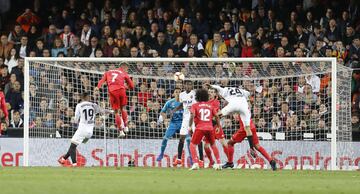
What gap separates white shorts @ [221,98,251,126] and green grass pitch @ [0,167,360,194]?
220 centimetres

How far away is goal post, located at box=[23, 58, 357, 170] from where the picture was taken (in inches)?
1012

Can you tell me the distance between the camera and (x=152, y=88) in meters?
27.1

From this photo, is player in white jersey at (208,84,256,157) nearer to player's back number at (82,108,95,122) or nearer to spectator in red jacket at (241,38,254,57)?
player's back number at (82,108,95,122)

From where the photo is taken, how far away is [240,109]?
2302 centimetres

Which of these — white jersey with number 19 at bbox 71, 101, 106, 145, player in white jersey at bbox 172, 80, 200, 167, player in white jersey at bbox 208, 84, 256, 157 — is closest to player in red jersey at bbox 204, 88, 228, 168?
player in white jersey at bbox 208, 84, 256, 157

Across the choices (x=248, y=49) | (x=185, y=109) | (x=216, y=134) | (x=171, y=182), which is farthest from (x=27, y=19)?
(x=171, y=182)

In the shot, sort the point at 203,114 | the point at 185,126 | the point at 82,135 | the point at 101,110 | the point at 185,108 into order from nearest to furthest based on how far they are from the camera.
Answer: the point at 203,114
the point at 82,135
the point at 101,110
the point at 185,126
the point at 185,108

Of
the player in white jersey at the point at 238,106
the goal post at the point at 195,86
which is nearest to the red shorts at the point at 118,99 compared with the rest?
the goal post at the point at 195,86

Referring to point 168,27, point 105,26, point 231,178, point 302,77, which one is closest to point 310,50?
point 302,77

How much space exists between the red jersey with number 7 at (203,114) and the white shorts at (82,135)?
11.6 ft

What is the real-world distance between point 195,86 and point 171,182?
9.69 meters

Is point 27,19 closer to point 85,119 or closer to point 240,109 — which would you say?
point 85,119

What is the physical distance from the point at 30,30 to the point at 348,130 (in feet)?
35.4

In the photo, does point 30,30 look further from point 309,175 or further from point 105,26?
point 309,175
